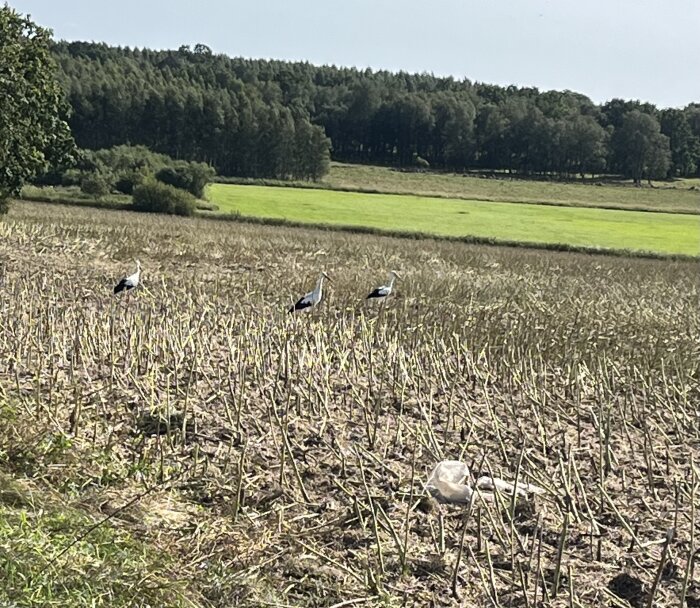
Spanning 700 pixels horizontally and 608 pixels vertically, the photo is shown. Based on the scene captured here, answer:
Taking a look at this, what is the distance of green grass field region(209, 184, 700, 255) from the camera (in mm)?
41406

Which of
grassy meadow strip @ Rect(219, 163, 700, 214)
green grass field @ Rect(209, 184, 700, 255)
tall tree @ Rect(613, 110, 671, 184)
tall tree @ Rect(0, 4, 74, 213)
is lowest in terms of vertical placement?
green grass field @ Rect(209, 184, 700, 255)

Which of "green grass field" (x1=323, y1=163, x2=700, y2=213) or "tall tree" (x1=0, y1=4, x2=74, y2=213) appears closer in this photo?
"tall tree" (x1=0, y1=4, x2=74, y2=213)

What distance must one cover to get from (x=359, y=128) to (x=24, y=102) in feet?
326

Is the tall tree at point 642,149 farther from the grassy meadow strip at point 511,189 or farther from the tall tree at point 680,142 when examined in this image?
the grassy meadow strip at point 511,189

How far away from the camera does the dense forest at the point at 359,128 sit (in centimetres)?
8875

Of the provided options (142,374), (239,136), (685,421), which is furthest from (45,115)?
(239,136)

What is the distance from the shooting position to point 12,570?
4598mm

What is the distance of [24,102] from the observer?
20688mm

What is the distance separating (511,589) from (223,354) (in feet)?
19.3

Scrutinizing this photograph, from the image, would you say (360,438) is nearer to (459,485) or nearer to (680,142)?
(459,485)

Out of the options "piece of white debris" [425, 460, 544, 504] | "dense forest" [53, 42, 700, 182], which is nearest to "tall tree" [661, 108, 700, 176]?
"dense forest" [53, 42, 700, 182]

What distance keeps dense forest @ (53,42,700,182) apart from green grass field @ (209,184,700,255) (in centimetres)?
2420

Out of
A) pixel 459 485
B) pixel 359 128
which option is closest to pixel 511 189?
pixel 359 128

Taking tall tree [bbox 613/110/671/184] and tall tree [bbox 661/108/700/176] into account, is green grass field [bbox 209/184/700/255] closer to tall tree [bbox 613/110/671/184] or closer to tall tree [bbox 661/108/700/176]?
tall tree [bbox 613/110/671/184]
